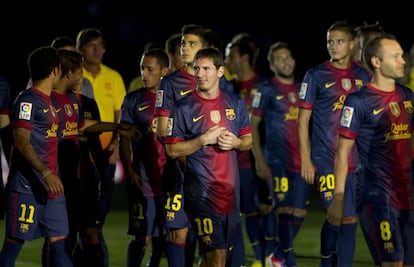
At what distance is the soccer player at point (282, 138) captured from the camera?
34.6 feet

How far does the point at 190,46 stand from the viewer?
8516mm

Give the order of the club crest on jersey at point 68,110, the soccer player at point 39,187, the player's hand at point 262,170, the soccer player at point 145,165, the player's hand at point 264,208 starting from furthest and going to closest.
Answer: the player's hand at point 264,208
the player's hand at point 262,170
the soccer player at point 145,165
the club crest on jersey at point 68,110
the soccer player at point 39,187

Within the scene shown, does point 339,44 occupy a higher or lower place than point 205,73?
higher

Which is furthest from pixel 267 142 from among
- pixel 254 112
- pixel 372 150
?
pixel 372 150

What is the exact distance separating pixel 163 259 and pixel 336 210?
11.2 feet

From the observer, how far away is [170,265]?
853 centimetres

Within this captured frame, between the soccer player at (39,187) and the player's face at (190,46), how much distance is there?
954 millimetres

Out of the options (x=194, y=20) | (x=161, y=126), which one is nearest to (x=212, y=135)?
(x=161, y=126)

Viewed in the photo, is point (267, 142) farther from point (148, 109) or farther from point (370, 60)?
point (370, 60)

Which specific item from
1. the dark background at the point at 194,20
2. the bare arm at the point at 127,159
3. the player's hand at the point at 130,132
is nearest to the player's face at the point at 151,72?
the player's hand at the point at 130,132

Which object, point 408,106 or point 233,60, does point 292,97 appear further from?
point 408,106

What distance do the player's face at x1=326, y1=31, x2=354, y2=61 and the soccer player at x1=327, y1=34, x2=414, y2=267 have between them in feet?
5.07

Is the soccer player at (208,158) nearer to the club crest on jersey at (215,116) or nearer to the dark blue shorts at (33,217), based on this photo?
the club crest on jersey at (215,116)

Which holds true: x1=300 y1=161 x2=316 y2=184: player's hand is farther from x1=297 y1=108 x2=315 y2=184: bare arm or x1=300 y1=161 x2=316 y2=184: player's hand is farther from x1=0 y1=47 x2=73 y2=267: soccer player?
x1=0 y1=47 x2=73 y2=267: soccer player
